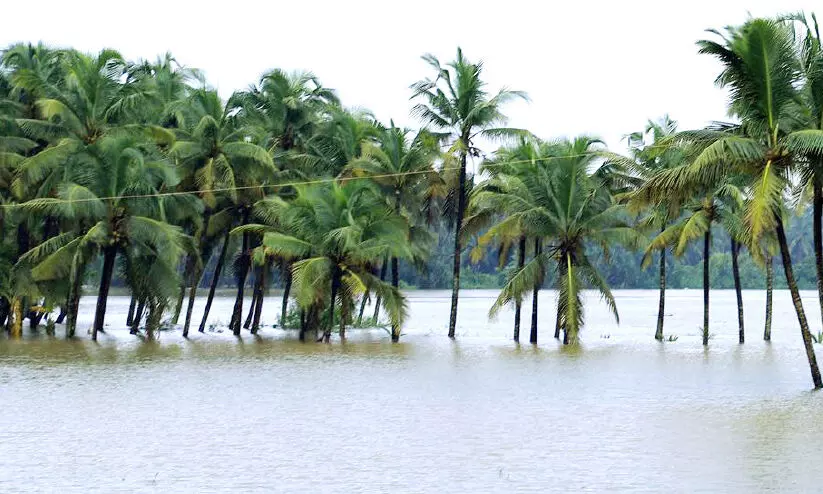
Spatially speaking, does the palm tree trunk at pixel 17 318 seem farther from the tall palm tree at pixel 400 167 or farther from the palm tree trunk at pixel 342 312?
the tall palm tree at pixel 400 167

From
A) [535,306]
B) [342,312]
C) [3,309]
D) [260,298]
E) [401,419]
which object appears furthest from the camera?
[260,298]

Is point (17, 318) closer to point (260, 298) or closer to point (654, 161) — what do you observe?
point (260, 298)

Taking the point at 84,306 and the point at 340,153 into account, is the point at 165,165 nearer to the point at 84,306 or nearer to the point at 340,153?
the point at 340,153

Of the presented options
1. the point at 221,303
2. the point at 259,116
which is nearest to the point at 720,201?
the point at 259,116

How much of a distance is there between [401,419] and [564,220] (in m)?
18.1

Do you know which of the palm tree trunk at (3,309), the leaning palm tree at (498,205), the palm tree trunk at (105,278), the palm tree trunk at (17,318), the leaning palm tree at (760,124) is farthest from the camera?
the palm tree trunk at (3,309)

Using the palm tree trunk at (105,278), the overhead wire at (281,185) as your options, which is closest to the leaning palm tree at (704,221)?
the overhead wire at (281,185)

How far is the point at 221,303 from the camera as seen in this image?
83.1 meters

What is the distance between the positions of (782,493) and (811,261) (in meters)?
106

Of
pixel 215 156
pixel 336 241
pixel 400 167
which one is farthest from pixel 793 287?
pixel 215 156

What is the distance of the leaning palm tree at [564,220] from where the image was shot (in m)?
37.5

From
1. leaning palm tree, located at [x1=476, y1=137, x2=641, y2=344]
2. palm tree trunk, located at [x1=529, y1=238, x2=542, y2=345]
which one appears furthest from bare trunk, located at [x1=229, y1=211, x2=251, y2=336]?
palm tree trunk, located at [x1=529, y1=238, x2=542, y2=345]

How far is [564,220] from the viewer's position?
1500 inches

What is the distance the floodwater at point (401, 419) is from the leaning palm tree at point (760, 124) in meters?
4.62
